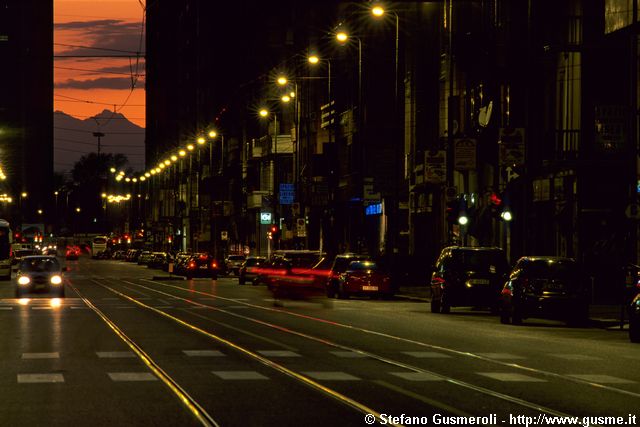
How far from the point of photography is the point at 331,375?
59.0 feet

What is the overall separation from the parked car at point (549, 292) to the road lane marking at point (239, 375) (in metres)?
14.9

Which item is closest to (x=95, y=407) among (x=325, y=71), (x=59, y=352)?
(x=59, y=352)

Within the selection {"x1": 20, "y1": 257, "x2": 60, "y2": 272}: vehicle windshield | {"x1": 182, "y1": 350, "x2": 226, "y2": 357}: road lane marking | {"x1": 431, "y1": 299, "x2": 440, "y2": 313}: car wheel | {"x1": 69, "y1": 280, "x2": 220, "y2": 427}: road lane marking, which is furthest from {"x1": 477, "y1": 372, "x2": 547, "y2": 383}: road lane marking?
{"x1": 20, "y1": 257, "x2": 60, "y2": 272}: vehicle windshield

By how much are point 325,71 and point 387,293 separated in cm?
4038

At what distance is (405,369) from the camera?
19031mm

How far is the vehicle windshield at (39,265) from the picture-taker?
5150cm

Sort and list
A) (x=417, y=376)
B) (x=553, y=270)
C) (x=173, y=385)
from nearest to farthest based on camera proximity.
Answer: (x=173, y=385)
(x=417, y=376)
(x=553, y=270)

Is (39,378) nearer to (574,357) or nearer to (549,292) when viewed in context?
(574,357)

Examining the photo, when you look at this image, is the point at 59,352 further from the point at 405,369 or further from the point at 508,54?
the point at 508,54

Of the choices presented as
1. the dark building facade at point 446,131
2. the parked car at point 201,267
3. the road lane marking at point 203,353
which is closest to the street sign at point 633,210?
the dark building facade at point 446,131

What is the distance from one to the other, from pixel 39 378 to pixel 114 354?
422cm

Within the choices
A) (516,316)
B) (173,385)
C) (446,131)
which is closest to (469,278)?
(516,316)

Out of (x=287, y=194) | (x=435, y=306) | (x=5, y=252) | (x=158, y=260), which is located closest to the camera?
(x=435, y=306)

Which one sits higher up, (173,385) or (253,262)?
(253,262)
